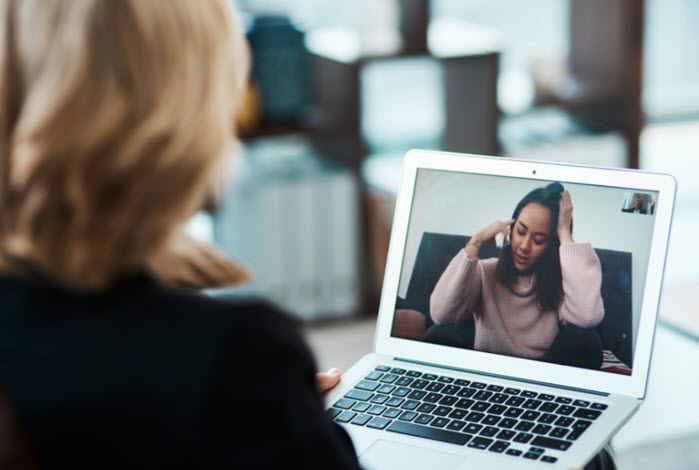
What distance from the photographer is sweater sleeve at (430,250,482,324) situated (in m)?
1.17

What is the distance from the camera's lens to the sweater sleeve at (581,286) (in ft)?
3.67

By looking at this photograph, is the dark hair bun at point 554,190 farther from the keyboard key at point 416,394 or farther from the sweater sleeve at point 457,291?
the keyboard key at point 416,394

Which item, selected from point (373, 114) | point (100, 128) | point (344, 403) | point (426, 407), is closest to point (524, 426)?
point (426, 407)

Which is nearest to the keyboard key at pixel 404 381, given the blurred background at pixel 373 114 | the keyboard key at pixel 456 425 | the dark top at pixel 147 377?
the keyboard key at pixel 456 425

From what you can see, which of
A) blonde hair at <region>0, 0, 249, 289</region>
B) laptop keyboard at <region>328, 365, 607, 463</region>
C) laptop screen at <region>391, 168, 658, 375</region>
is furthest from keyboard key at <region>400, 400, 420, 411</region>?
blonde hair at <region>0, 0, 249, 289</region>

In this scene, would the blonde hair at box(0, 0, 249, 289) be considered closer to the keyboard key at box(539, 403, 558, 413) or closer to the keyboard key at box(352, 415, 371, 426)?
the keyboard key at box(352, 415, 371, 426)

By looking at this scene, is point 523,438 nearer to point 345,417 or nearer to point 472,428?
point 472,428

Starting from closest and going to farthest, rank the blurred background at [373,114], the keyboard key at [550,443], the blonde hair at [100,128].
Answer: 1. the blonde hair at [100,128]
2. the keyboard key at [550,443]
3. the blurred background at [373,114]

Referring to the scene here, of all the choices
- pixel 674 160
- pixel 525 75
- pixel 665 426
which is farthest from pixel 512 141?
pixel 665 426

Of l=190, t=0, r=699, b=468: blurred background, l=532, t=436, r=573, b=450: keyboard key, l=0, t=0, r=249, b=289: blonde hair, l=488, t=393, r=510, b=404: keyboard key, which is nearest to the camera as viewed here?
l=0, t=0, r=249, b=289: blonde hair

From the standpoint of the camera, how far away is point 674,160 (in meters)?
3.69

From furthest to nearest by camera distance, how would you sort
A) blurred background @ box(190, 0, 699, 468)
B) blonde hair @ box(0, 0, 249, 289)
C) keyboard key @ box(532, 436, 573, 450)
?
blurred background @ box(190, 0, 699, 468), keyboard key @ box(532, 436, 573, 450), blonde hair @ box(0, 0, 249, 289)

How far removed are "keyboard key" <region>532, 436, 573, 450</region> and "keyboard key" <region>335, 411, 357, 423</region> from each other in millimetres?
217

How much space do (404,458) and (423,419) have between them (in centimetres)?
7
